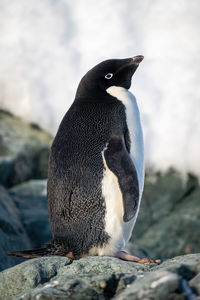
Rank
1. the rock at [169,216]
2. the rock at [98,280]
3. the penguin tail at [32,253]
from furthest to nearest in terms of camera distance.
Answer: the rock at [169,216] < the penguin tail at [32,253] < the rock at [98,280]

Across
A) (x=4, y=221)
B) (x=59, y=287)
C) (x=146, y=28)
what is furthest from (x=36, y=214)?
(x=146, y=28)

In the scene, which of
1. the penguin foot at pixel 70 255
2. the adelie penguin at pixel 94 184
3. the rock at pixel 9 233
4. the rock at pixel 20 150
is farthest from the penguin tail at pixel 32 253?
the rock at pixel 20 150

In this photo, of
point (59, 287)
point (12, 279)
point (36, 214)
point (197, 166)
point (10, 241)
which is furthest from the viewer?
point (197, 166)

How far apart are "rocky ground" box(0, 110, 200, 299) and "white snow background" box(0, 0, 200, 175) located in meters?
0.39

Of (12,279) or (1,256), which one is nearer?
(12,279)

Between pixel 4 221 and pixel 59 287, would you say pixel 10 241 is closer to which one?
pixel 4 221

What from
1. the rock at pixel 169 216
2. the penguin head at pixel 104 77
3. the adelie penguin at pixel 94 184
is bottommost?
the rock at pixel 169 216

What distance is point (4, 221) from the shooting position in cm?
394

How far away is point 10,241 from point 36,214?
0.87m

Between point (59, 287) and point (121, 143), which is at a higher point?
point (121, 143)

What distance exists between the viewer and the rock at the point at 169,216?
533cm

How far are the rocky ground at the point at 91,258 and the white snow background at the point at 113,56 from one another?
0.39 meters

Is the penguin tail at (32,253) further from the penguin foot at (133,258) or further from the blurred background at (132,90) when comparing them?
the blurred background at (132,90)

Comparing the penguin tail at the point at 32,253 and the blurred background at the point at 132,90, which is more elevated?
the blurred background at the point at 132,90
